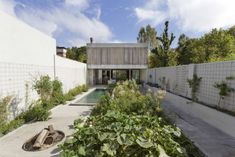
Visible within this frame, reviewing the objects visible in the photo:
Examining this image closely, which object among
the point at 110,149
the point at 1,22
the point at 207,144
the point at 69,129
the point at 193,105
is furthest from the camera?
the point at 193,105

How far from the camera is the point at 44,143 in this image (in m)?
6.19

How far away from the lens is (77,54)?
38.4 m

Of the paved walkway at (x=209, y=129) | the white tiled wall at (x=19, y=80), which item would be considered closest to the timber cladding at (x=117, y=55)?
the white tiled wall at (x=19, y=80)

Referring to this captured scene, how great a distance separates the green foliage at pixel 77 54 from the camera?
37.5 metres

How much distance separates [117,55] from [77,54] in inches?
491

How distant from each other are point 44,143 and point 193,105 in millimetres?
7173

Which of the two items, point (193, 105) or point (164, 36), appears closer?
point (193, 105)

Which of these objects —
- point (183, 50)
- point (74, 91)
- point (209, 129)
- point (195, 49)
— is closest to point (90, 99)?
point (74, 91)

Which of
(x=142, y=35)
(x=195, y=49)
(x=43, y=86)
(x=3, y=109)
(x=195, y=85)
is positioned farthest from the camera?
(x=142, y=35)

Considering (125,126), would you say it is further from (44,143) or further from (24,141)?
(24,141)

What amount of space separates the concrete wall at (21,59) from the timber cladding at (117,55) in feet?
47.1

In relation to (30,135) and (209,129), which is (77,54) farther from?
(209,129)

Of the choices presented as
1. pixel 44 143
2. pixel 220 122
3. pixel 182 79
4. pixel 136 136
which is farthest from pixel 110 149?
pixel 182 79

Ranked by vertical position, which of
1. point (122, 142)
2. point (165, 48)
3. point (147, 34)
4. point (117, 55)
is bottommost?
point (122, 142)
